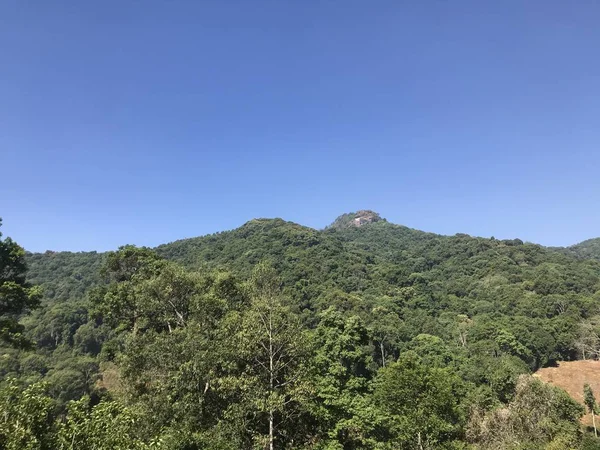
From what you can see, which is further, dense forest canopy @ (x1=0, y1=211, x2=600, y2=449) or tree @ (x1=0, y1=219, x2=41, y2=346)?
tree @ (x1=0, y1=219, x2=41, y2=346)

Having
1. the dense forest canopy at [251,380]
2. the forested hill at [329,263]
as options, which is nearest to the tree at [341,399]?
the dense forest canopy at [251,380]

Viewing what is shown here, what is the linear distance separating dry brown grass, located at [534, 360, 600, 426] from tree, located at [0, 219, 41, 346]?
6613 cm

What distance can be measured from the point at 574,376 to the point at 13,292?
76.2 m

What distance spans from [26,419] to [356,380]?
83.1 ft

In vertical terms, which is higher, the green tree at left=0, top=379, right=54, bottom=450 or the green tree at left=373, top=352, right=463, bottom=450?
the green tree at left=0, top=379, right=54, bottom=450

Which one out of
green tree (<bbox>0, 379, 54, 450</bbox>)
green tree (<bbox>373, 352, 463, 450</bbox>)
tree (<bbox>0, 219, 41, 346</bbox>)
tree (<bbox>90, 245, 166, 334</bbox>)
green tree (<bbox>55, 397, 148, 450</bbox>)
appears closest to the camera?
green tree (<bbox>0, 379, 54, 450</bbox>)

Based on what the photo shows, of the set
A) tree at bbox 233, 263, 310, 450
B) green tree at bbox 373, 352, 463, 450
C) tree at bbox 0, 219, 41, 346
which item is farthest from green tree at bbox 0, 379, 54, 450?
green tree at bbox 373, 352, 463, 450

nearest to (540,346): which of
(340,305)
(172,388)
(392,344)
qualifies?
(392,344)

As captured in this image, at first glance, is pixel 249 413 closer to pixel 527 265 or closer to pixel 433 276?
pixel 433 276

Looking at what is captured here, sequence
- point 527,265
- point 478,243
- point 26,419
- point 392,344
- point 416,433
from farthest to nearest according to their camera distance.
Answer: point 478,243, point 527,265, point 392,344, point 416,433, point 26,419

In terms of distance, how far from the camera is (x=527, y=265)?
120062 millimetres

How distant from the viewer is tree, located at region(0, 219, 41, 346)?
75.9ft

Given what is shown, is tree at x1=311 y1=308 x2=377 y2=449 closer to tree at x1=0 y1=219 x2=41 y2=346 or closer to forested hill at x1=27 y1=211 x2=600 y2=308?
tree at x1=0 y1=219 x2=41 y2=346

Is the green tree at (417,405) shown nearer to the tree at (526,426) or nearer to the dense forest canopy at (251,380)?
the dense forest canopy at (251,380)
